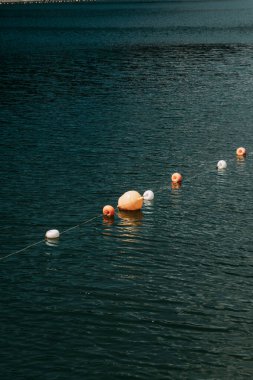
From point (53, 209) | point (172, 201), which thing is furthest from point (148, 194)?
point (53, 209)

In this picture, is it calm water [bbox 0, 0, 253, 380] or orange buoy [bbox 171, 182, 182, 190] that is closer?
calm water [bbox 0, 0, 253, 380]


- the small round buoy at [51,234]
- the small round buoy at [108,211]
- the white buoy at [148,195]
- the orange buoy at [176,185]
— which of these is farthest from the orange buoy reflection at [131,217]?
the orange buoy at [176,185]

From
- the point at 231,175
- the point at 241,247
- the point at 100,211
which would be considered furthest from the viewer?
the point at 231,175

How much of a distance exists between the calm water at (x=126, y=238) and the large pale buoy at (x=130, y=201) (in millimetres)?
609

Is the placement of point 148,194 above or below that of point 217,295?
above

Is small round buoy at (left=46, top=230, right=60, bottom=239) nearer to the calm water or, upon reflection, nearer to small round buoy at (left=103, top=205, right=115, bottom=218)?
the calm water

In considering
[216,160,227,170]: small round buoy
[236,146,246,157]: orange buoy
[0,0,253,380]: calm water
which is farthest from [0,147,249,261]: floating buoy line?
[236,146,246,157]: orange buoy

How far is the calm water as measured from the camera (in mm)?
26719

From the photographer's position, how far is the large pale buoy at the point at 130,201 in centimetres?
4150

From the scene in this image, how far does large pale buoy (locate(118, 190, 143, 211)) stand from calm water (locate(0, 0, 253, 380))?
2.00 ft

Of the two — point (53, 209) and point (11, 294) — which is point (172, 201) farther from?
point (11, 294)

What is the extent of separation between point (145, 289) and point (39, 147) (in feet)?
90.1

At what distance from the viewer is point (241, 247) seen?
3622 cm

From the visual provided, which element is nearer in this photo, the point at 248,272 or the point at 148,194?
the point at 248,272
